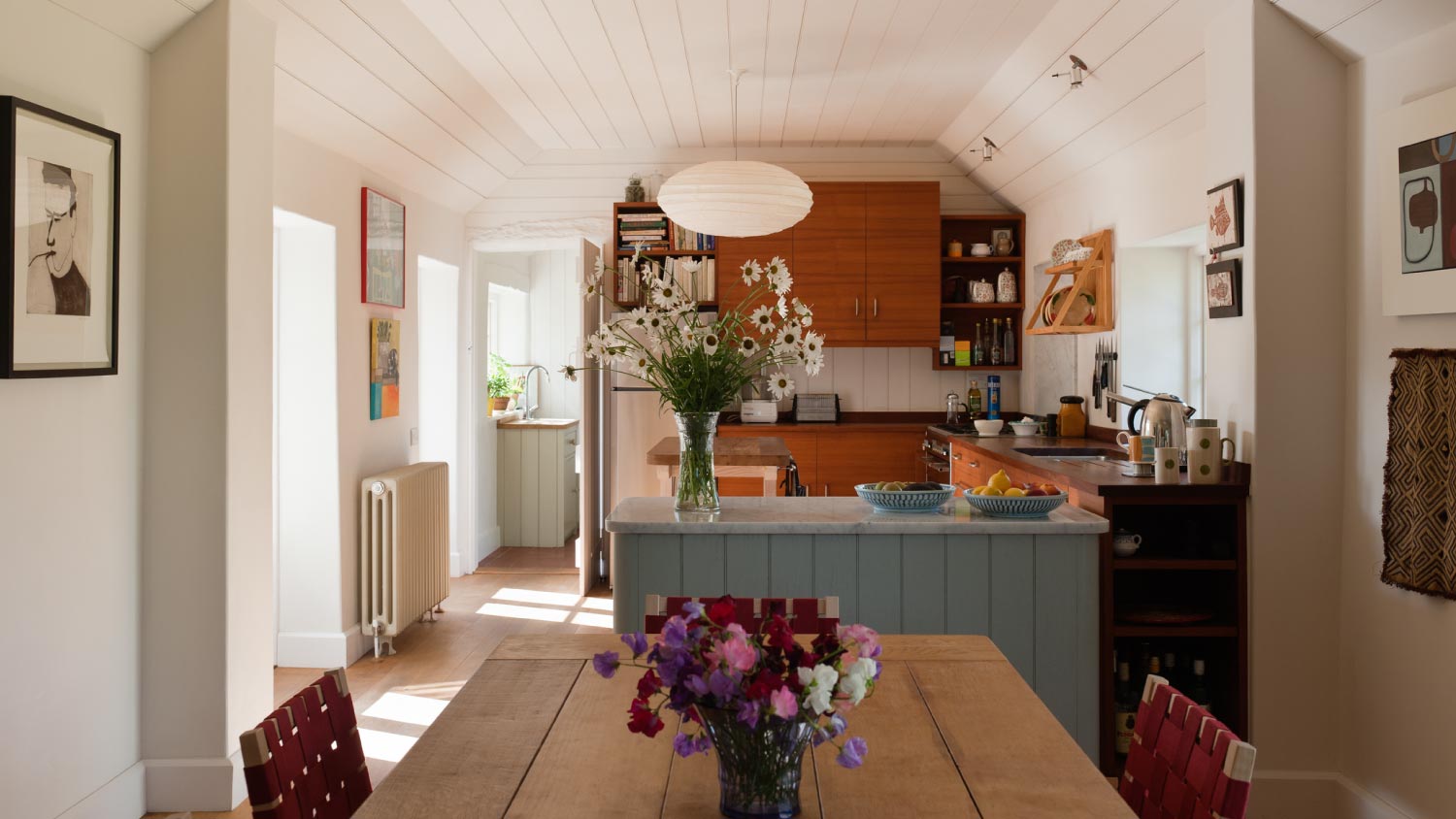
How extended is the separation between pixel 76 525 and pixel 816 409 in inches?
180

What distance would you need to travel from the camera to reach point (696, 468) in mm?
3135

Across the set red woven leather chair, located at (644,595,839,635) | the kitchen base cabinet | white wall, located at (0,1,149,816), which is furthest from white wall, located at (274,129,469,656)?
red woven leather chair, located at (644,595,839,635)

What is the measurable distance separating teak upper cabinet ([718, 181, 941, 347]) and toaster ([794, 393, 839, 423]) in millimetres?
425

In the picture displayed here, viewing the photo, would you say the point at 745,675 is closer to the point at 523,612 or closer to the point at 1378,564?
the point at 1378,564

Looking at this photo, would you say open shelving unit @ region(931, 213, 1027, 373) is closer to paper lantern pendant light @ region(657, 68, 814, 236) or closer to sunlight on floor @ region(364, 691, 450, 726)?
paper lantern pendant light @ region(657, 68, 814, 236)

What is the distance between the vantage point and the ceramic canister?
328 centimetres

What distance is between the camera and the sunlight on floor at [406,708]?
4125 mm

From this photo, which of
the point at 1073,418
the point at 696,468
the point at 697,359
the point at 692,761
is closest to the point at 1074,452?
the point at 1073,418

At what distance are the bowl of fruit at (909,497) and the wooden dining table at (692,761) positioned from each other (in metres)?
1.21

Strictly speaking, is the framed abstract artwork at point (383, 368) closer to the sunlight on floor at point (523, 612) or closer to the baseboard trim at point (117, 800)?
the sunlight on floor at point (523, 612)

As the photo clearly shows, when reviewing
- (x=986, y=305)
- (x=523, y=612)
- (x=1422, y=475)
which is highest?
(x=986, y=305)

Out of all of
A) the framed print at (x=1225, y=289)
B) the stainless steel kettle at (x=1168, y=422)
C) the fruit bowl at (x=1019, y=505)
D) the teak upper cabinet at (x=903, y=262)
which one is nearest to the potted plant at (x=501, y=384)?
the teak upper cabinet at (x=903, y=262)

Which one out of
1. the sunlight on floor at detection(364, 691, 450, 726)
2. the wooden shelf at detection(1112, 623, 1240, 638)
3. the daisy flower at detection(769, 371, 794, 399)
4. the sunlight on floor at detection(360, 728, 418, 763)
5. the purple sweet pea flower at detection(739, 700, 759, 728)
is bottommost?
the sunlight on floor at detection(360, 728, 418, 763)

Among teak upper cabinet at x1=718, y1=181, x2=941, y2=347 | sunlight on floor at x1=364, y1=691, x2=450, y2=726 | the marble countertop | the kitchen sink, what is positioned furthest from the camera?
teak upper cabinet at x1=718, y1=181, x2=941, y2=347
